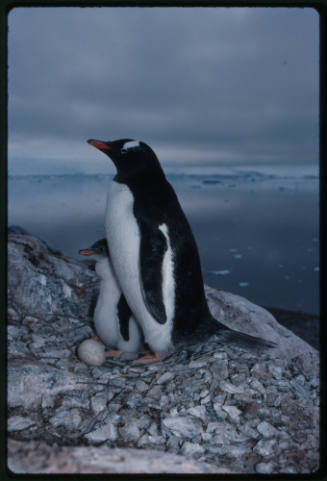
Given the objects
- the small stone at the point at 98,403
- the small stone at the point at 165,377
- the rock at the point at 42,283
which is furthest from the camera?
the rock at the point at 42,283

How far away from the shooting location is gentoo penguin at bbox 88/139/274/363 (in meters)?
1.37

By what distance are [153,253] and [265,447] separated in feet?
2.26

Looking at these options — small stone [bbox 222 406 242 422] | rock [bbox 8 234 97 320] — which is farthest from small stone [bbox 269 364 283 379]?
rock [bbox 8 234 97 320]

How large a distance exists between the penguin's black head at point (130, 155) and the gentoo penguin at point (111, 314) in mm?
344

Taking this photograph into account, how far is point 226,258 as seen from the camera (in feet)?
25.1

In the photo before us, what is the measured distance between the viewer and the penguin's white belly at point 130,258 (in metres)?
1.39

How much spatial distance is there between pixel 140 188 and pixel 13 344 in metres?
0.78

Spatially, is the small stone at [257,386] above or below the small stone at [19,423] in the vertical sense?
above

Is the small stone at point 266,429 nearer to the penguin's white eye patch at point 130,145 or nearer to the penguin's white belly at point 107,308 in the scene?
the penguin's white belly at point 107,308

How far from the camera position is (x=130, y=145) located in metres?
1.41

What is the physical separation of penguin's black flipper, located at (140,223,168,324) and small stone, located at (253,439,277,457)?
0.52 m

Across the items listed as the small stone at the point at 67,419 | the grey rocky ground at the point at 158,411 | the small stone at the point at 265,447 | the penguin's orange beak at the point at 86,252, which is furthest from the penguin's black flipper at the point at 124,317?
the small stone at the point at 265,447
